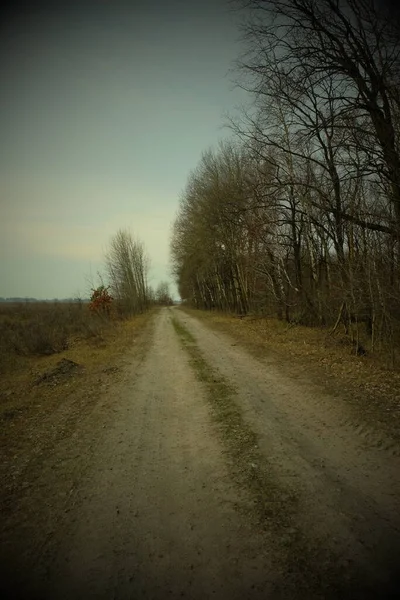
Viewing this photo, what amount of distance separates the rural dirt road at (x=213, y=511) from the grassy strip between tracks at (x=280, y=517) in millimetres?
12

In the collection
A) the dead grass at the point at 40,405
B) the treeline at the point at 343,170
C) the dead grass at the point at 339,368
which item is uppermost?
the treeline at the point at 343,170

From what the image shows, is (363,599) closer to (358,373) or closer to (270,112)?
(358,373)

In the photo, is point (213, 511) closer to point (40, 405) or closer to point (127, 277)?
point (40, 405)

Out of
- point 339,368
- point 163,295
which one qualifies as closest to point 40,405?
point 339,368

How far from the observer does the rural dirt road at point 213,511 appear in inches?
98.7

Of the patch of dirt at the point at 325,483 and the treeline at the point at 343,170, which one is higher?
the treeline at the point at 343,170

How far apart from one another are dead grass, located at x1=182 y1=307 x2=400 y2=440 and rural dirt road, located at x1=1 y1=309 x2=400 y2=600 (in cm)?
58

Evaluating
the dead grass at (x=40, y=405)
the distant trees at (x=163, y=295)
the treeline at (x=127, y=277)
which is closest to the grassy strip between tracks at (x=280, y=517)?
the dead grass at (x=40, y=405)

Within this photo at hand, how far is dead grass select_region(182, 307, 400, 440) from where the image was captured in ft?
18.0

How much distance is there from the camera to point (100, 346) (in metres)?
14.7

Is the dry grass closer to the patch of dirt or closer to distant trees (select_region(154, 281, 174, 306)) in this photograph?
the patch of dirt

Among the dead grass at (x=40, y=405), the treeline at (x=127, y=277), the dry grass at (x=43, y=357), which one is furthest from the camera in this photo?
the treeline at (x=127, y=277)

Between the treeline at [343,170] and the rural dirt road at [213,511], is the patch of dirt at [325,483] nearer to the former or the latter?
the rural dirt road at [213,511]

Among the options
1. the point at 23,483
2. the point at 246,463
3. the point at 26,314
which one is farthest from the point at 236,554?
the point at 26,314
